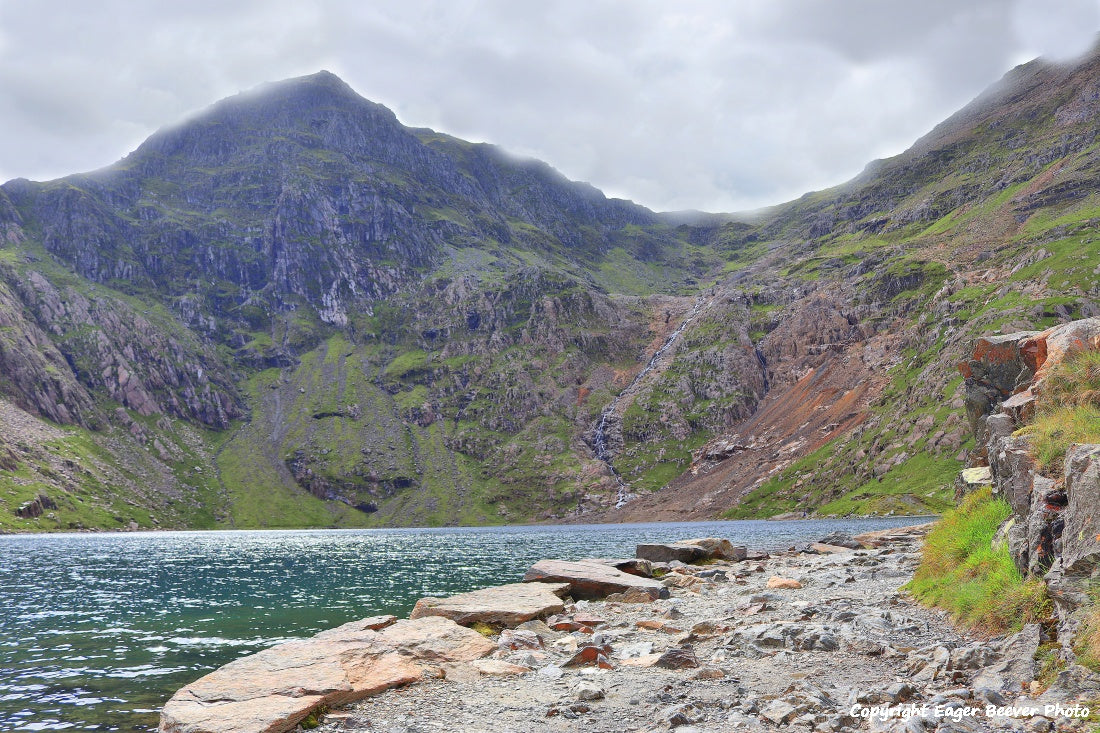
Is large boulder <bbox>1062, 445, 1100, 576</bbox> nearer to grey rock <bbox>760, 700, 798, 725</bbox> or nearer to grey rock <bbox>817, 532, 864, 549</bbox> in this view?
grey rock <bbox>760, 700, 798, 725</bbox>

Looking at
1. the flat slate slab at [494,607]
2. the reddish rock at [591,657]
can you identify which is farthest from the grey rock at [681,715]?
the flat slate slab at [494,607]

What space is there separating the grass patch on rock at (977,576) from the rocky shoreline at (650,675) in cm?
83

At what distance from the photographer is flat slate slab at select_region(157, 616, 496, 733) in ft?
50.8

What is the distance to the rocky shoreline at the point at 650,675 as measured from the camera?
11.9m

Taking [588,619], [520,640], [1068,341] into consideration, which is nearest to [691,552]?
[588,619]

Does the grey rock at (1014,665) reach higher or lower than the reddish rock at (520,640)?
higher

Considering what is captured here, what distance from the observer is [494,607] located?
29719 mm

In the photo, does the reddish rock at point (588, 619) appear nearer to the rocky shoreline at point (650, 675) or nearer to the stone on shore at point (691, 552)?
the rocky shoreline at point (650, 675)

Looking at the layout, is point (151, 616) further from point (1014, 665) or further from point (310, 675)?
point (1014, 665)

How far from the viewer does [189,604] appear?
Answer: 4541 cm

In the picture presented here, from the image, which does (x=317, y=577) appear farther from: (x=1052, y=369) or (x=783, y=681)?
(x=1052, y=369)

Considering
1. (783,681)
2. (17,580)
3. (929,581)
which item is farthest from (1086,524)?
(17,580)

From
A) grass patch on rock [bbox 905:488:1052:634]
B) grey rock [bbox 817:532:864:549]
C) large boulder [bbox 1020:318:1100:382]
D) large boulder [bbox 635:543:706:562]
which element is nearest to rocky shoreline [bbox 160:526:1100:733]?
grass patch on rock [bbox 905:488:1052:634]

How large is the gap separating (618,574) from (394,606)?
1510cm
